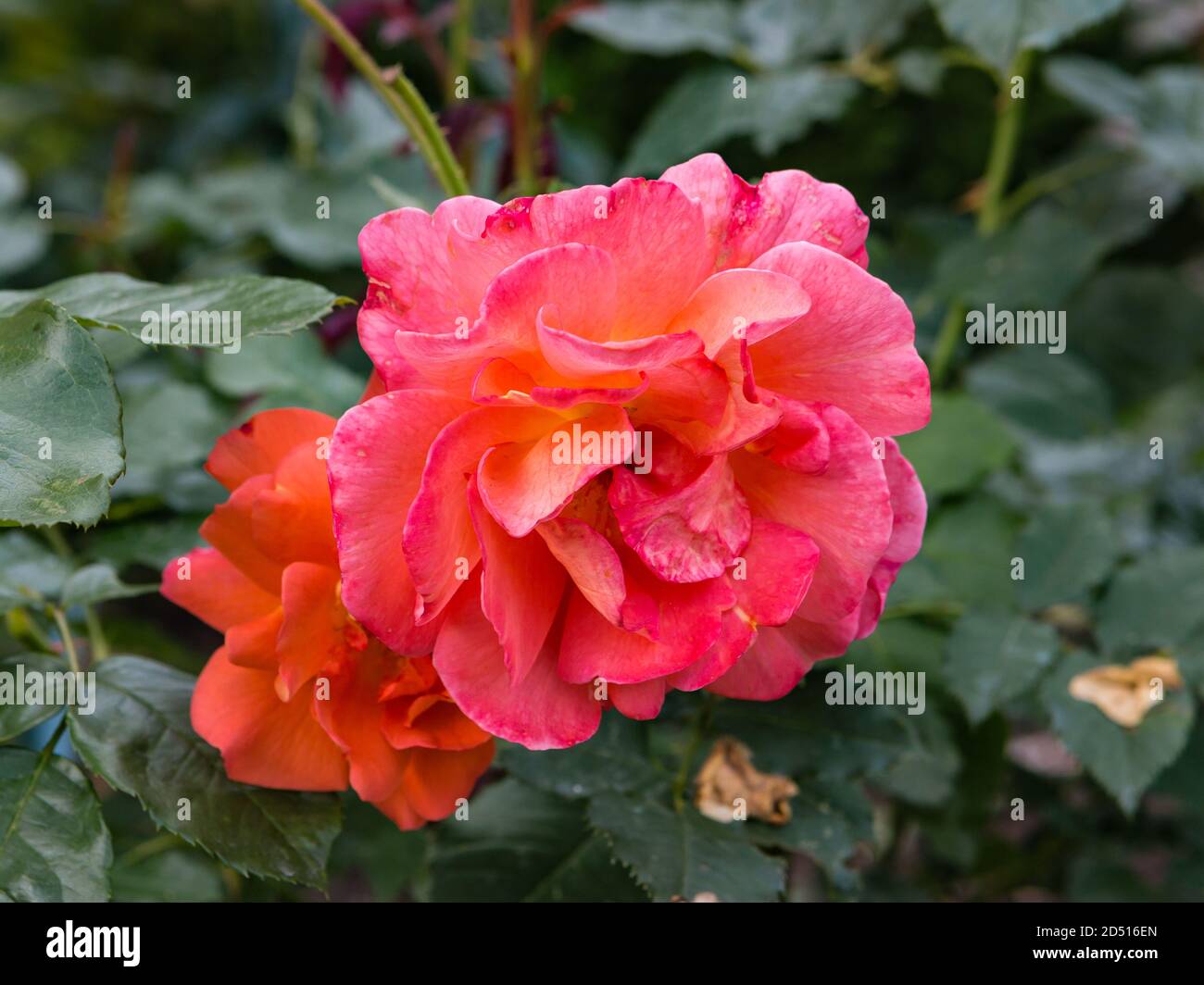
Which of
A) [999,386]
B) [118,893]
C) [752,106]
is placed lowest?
[118,893]

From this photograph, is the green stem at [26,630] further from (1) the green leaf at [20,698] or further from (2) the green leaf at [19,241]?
(2) the green leaf at [19,241]

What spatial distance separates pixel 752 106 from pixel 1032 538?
0.43 m

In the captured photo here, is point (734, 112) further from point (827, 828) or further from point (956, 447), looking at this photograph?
point (827, 828)

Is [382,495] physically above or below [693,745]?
above

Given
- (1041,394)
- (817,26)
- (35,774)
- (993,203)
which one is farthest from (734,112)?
(35,774)

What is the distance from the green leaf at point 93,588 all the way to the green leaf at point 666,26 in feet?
2.20

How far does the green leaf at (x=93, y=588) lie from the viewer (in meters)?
0.61

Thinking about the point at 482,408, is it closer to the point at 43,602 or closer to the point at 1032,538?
the point at 43,602

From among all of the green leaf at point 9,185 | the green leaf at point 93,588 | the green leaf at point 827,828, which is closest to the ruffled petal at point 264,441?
the green leaf at point 93,588

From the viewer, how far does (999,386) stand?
1.09 m

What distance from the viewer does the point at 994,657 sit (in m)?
0.72

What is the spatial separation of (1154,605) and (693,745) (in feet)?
1.19

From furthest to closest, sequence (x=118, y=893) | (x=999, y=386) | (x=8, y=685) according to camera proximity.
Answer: (x=999, y=386) < (x=118, y=893) < (x=8, y=685)
